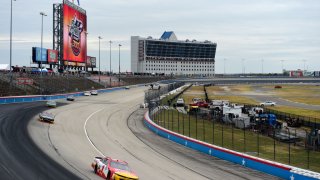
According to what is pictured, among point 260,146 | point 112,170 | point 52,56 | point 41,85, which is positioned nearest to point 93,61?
point 52,56

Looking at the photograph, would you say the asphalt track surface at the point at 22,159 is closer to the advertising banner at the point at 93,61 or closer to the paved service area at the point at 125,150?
the paved service area at the point at 125,150

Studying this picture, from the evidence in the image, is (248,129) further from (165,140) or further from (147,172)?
(147,172)

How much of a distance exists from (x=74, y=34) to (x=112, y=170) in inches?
4285

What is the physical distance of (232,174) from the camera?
2709 cm

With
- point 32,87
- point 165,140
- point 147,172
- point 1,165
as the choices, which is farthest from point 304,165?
point 32,87

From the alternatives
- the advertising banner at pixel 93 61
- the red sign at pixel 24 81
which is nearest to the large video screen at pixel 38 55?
the red sign at pixel 24 81

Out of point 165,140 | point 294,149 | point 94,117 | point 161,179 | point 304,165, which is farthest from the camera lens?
point 94,117

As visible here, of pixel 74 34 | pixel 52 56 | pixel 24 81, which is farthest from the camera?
pixel 74 34

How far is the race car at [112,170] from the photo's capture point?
22766 millimetres

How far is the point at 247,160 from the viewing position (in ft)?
97.3

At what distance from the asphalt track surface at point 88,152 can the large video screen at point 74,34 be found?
73516mm

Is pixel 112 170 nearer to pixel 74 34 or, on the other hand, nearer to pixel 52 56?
pixel 52 56

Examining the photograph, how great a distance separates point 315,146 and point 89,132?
20.0 meters

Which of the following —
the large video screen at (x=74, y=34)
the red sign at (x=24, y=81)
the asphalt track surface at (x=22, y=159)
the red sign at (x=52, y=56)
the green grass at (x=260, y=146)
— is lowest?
the green grass at (x=260, y=146)
